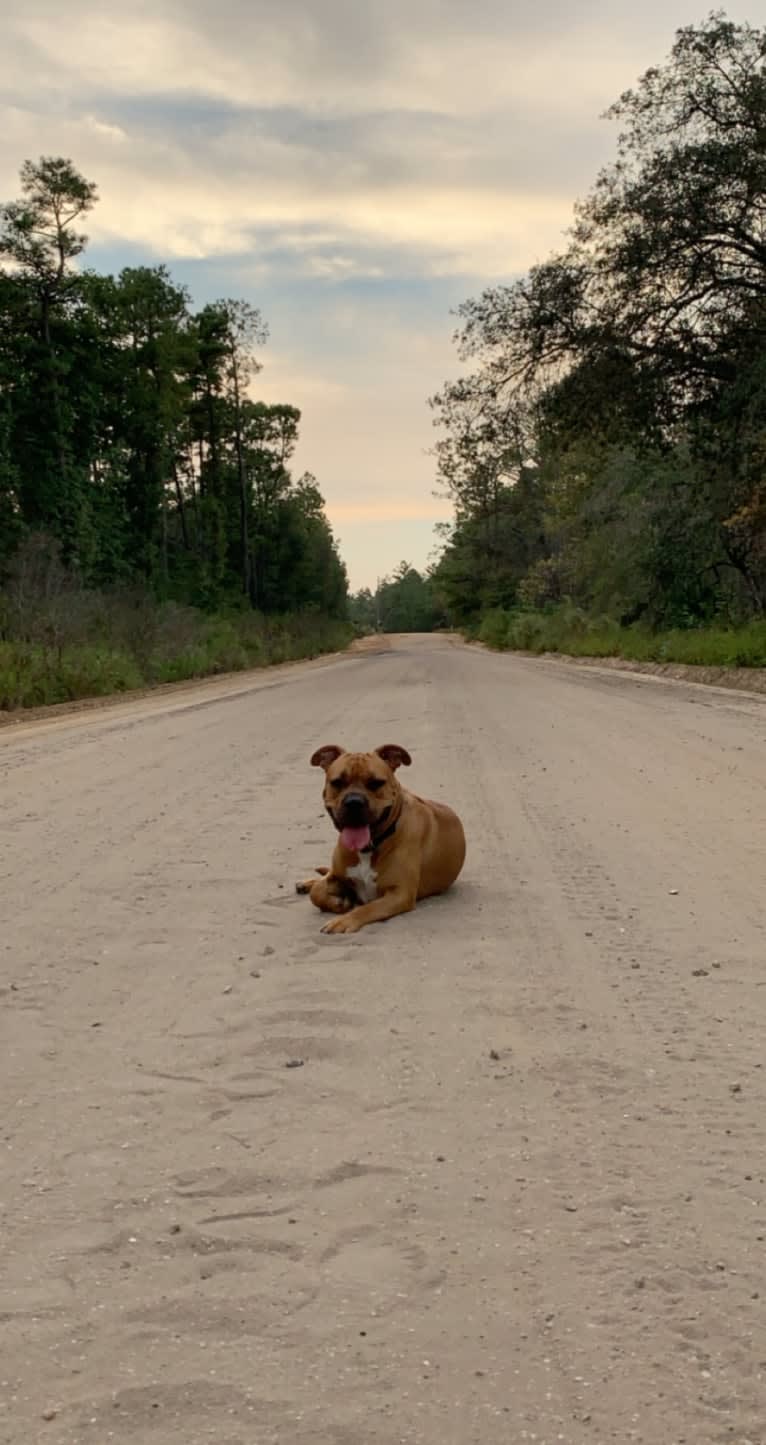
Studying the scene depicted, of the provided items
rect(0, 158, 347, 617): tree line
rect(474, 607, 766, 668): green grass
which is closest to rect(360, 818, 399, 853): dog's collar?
rect(474, 607, 766, 668): green grass

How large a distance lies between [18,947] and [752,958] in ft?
9.77

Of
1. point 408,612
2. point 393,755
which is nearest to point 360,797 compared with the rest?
point 393,755

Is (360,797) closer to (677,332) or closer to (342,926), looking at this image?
(342,926)

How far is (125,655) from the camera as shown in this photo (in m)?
26.4

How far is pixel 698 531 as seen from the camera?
89.2ft

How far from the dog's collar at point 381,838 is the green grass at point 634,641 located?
16485 mm

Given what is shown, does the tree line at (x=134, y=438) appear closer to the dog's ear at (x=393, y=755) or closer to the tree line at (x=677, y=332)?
the tree line at (x=677, y=332)

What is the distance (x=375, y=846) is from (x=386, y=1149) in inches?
92.6

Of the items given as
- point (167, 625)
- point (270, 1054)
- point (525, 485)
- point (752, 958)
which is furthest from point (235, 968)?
point (525, 485)

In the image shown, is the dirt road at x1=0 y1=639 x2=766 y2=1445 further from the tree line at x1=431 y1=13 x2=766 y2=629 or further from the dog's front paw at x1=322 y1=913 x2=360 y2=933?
the tree line at x1=431 y1=13 x2=766 y2=629

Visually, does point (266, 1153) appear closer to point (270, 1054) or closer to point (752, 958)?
point (270, 1054)

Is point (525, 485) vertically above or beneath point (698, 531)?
above

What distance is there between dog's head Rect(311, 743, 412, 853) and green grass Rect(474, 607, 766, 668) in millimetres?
16575

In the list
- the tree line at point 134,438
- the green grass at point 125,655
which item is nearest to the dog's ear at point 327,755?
the green grass at point 125,655
